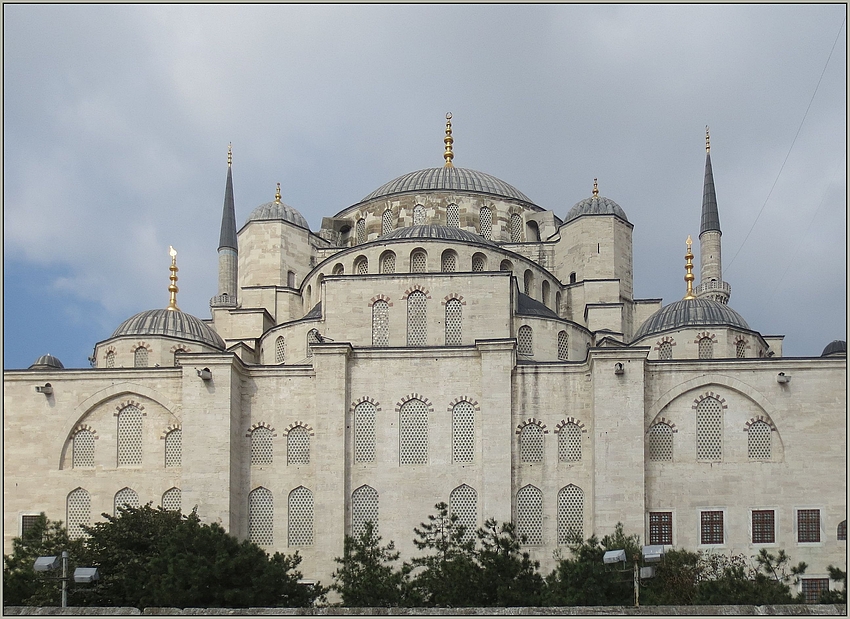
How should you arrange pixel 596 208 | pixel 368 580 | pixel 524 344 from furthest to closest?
pixel 596 208 → pixel 524 344 → pixel 368 580

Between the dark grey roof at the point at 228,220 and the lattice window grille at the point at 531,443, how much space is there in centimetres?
2318

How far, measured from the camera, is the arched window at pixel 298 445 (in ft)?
101

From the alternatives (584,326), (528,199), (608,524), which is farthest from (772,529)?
(528,199)

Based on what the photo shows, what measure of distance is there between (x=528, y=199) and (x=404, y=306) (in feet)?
42.0

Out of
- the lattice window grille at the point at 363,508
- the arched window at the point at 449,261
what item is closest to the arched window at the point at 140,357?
the lattice window grille at the point at 363,508

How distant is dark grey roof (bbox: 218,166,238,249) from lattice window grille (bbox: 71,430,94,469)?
65.3 feet

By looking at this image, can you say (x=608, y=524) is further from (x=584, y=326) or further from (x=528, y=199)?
(x=528, y=199)

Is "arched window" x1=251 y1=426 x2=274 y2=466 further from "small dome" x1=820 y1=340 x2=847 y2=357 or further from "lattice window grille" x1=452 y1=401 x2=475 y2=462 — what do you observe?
"small dome" x1=820 y1=340 x2=847 y2=357

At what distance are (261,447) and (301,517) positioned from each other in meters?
2.01

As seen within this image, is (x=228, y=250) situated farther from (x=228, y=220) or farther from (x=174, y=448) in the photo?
(x=174, y=448)

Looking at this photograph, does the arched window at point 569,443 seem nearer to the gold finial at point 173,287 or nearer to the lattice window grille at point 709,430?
the lattice window grille at point 709,430

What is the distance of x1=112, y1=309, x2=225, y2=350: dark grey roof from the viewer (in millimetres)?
34188

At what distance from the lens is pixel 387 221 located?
Result: 1639 inches

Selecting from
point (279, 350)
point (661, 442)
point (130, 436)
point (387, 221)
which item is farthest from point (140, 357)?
point (661, 442)
